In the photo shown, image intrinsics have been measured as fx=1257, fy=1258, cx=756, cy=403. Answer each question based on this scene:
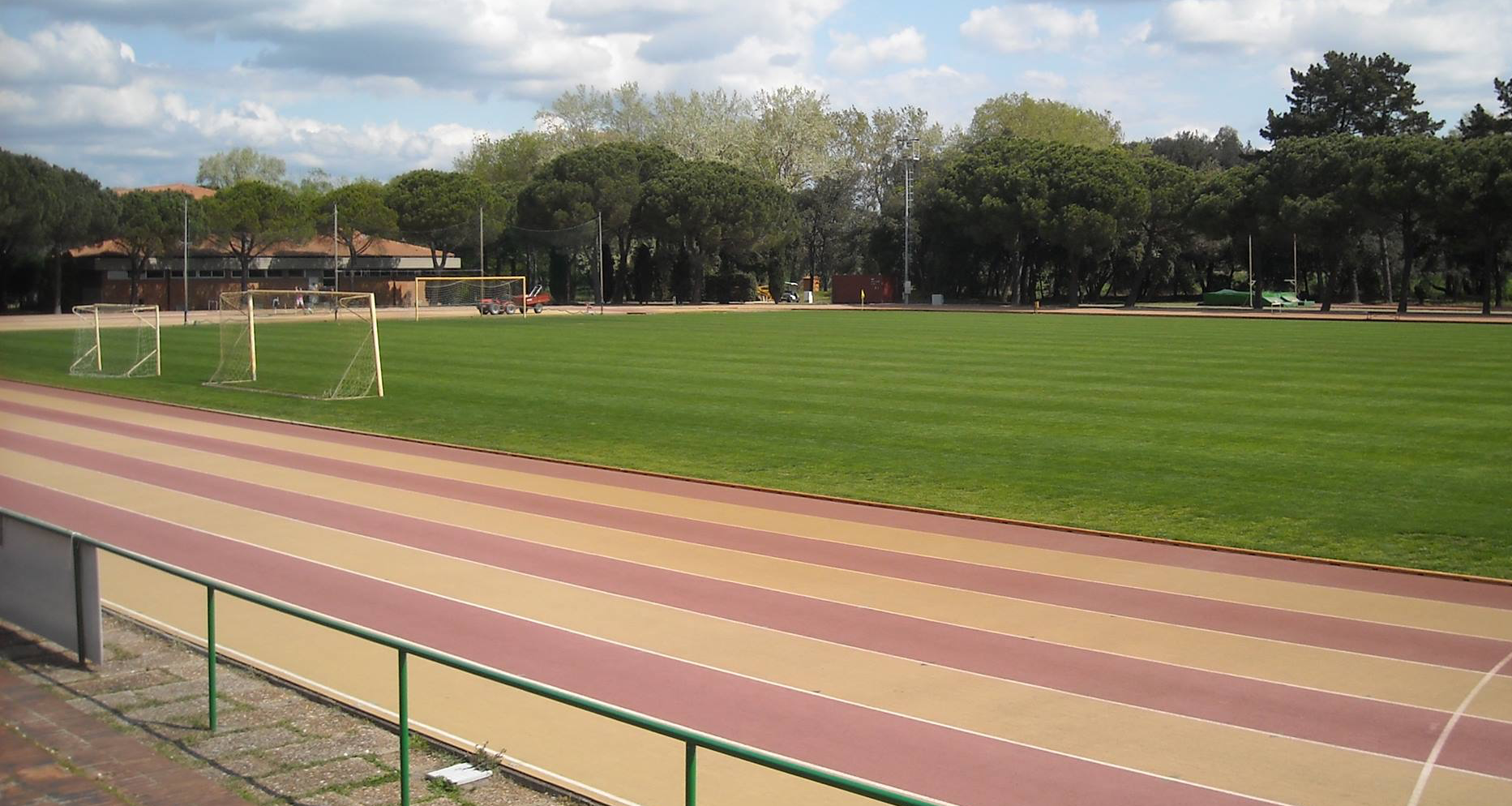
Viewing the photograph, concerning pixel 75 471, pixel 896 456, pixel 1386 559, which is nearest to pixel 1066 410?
pixel 896 456

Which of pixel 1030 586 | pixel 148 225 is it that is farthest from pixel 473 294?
pixel 1030 586

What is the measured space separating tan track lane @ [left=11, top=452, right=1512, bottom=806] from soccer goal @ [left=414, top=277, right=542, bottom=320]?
58.6 meters

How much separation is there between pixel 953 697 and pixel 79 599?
6.08 m

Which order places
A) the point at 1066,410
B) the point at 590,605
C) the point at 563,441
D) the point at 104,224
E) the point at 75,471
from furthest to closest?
1. the point at 104,224
2. the point at 1066,410
3. the point at 563,441
4. the point at 75,471
5. the point at 590,605

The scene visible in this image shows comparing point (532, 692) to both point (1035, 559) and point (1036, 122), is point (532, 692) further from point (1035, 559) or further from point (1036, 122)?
point (1036, 122)

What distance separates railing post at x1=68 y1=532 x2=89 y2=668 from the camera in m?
8.63

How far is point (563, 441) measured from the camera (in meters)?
20.1

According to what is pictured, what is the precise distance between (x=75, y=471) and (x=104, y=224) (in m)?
57.6

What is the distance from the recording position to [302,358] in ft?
122

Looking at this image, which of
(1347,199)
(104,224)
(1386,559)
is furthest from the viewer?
(104,224)

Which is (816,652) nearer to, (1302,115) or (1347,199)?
(1347,199)

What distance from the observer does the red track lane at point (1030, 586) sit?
962 centimetres

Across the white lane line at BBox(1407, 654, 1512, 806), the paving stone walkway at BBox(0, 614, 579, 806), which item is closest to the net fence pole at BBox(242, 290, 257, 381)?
the paving stone walkway at BBox(0, 614, 579, 806)

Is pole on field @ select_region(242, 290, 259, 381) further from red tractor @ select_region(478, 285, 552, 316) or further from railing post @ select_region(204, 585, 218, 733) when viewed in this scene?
red tractor @ select_region(478, 285, 552, 316)
